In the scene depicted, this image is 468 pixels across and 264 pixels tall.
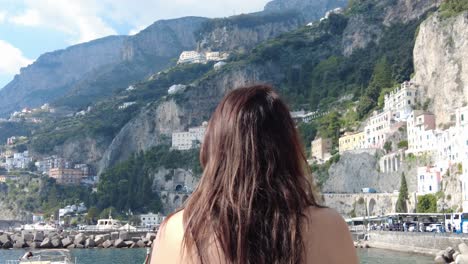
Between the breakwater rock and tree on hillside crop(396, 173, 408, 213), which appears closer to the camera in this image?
the breakwater rock

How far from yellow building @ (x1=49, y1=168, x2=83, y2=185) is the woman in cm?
11545

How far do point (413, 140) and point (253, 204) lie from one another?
208 feet

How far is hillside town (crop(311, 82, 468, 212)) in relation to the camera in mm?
50438

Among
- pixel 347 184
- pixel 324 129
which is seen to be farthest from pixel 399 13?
pixel 347 184

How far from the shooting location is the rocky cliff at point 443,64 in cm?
6247

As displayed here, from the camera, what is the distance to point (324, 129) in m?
86.4

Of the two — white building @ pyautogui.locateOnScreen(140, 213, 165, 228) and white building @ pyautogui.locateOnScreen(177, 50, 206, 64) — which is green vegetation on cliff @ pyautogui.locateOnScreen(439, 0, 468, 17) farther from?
white building @ pyautogui.locateOnScreen(177, 50, 206, 64)

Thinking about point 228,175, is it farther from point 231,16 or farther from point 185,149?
point 231,16

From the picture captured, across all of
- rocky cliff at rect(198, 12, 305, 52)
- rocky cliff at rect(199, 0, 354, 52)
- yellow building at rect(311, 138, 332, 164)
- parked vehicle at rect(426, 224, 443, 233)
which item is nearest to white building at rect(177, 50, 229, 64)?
rocky cliff at rect(198, 12, 305, 52)

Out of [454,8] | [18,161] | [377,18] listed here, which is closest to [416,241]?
[454,8]

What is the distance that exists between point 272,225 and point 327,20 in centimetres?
13246

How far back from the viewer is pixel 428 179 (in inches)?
2103

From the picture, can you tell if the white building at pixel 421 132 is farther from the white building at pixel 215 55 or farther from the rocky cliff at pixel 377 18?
the white building at pixel 215 55

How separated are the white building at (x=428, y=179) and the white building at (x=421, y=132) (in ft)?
9.99
